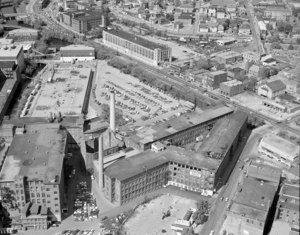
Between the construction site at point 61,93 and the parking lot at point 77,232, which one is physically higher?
the construction site at point 61,93

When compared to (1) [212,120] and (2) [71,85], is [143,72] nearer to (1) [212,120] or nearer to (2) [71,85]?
(2) [71,85]

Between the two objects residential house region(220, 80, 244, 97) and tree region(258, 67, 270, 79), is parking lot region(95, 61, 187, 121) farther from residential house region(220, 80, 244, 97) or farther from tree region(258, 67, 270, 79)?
tree region(258, 67, 270, 79)

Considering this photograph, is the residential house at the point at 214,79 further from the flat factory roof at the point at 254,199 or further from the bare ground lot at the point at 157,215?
the bare ground lot at the point at 157,215

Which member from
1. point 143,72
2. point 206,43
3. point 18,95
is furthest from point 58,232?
point 206,43

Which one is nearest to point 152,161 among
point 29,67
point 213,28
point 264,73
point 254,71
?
point 264,73

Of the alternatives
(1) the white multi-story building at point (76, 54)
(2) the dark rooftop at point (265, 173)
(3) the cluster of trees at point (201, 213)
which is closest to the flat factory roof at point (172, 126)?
(3) the cluster of trees at point (201, 213)

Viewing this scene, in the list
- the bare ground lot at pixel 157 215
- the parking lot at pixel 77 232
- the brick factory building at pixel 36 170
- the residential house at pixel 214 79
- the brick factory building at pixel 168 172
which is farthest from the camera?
the residential house at pixel 214 79

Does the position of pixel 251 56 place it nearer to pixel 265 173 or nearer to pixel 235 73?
pixel 235 73
